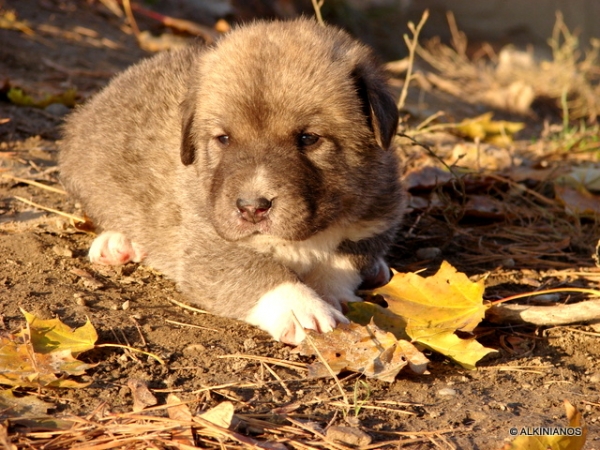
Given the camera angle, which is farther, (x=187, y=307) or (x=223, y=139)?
(x=187, y=307)

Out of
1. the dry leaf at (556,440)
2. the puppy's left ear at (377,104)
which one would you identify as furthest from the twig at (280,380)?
the puppy's left ear at (377,104)

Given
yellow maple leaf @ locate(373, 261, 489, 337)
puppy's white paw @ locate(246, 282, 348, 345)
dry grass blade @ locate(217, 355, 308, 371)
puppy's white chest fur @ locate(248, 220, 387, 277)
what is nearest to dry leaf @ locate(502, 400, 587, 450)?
yellow maple leaf @ locate(373, 261, 489, 337)

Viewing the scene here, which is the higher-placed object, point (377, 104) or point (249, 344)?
point (377, 104)

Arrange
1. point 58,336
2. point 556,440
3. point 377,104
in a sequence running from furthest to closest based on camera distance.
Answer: point 377,104
point 58,336
point 556,440

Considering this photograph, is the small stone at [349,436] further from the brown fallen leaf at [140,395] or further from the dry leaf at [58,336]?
the dry leaf at [58,336]

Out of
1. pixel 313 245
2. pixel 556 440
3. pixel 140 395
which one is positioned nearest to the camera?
pixel 556 440

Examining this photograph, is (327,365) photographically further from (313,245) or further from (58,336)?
(58,336)

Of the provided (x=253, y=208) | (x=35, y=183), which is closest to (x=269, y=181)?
(x=253, y=208)

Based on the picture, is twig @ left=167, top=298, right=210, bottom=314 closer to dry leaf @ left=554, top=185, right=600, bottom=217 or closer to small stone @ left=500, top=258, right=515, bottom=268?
small stone @ left=500, top=258, right=515, bottom=268
